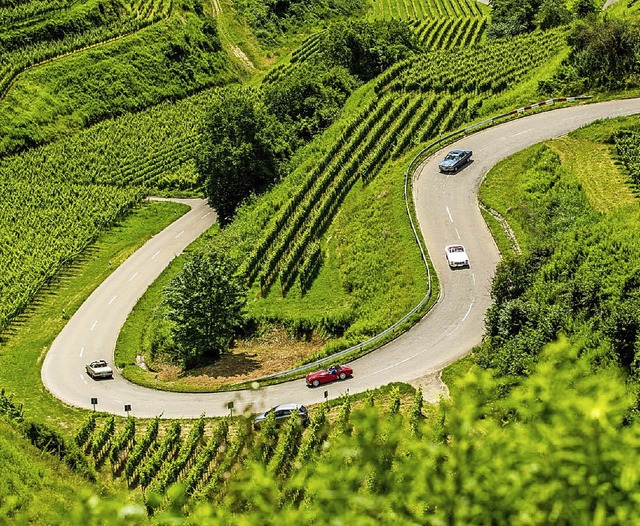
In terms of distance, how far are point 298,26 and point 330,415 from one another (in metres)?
106

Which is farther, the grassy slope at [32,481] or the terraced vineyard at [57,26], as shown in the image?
the terraced vineyard at [57,26]

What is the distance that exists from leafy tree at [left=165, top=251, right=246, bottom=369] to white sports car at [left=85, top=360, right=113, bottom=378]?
5016 millimetres

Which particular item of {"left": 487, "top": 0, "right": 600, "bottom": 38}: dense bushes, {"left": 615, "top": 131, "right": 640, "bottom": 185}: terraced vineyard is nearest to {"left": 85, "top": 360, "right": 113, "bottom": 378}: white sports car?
{"left": 615, "top": 131, "right": 640, "bottom": 185}: terraced vineyard

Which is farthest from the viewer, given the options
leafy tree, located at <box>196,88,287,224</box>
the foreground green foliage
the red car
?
leafy tree, located at <box>196,88,287,224</box>

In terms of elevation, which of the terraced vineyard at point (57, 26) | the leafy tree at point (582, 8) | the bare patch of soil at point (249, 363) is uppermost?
the terraced vineyard at point (57, 26)

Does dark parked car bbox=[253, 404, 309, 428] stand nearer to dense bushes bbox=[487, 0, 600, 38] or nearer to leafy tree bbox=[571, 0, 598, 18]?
dense bushes bbox=[487, 0, 600, 38]

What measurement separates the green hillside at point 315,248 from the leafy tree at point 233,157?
0.27 metres

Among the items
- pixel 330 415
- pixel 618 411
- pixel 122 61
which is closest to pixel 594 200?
pixel 330 415

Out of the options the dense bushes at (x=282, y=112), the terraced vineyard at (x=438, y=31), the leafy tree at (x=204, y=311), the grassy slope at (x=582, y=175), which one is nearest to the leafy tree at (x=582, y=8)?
the terraced vineyard at (x=438, y=31)

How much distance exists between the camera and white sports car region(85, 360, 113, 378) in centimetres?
5069

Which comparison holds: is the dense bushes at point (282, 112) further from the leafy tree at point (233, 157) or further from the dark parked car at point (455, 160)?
the dark parked car at point (455, 160)

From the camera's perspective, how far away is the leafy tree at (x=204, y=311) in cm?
4909

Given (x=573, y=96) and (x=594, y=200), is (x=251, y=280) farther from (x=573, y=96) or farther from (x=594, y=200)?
(x=573, y=96)

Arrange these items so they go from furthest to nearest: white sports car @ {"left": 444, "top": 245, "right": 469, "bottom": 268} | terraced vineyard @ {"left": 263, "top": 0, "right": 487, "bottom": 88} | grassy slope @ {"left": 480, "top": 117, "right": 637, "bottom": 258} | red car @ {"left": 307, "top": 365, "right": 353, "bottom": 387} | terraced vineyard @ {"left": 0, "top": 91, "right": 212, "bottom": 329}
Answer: terraced vineyard @ {"left": 263, "top": 0, "right": 487, "bottom": 88}, terraced vineyard @ {"left": 0, "top": 91, "right": 212, "bottom": 329}, white sports car @ {"left": 444, "top": 245, "right": 469, "bottom": 268}, grassy slope @ {"left": 480, "top": 117, "right": 637, "bottom": 258}, red car @ {"left": 307, "top": 365, "right": 353, "bottom": 387}
